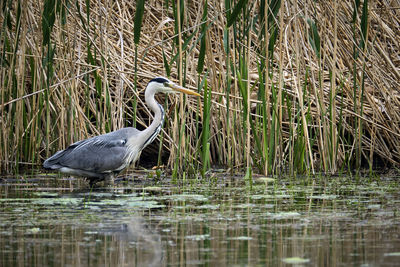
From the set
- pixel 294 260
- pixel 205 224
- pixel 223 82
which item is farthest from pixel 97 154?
pixel 294 260

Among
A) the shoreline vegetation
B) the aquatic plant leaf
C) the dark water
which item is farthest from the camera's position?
the shoreline vegetation

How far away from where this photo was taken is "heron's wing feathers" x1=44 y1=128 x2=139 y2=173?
6098mm

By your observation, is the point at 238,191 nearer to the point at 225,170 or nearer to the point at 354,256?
the point at 225,170

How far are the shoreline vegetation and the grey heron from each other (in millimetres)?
191

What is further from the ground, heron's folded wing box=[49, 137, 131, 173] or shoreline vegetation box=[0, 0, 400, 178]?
shoreline vegetation box=[0, 0, 400, 178]

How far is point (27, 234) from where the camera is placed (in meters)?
3.44

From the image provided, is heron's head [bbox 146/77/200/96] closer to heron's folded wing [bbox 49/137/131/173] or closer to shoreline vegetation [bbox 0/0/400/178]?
shoreline vegetation [bbox 0/0/400/178]

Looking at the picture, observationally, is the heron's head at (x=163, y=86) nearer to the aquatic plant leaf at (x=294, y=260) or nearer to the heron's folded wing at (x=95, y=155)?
the heron's folded wing at (x=95, y=155)

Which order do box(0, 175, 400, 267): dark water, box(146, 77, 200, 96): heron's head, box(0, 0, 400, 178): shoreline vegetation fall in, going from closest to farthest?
→ box(0, 175, 400, 267): dark water
box(0, 0, 400, 178): shoreline vegetation
box(146, 77, 200, 96): heron's head

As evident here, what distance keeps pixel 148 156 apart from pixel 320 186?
3554 millimetres

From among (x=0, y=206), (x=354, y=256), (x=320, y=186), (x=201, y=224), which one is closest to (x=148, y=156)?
(x=320, y=186)

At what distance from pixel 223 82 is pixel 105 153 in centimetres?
134

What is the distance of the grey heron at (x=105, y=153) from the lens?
6.10 meters

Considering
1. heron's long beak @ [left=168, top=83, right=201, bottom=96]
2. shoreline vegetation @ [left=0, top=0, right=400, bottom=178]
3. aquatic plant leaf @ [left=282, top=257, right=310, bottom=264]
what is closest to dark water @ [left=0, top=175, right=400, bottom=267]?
aquatic plant leaf @ [left=282, top=257, right=310, bottom=264]
